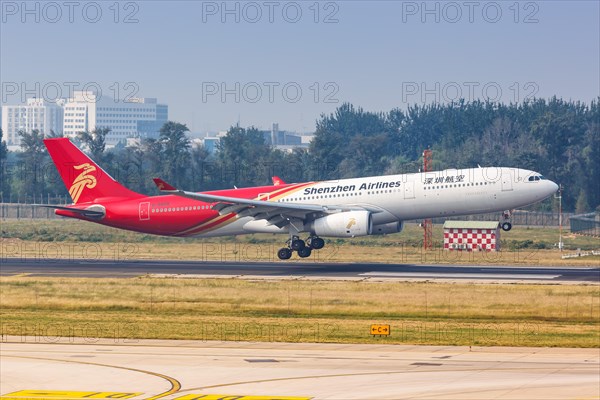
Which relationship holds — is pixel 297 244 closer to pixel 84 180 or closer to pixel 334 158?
pixel 84 180

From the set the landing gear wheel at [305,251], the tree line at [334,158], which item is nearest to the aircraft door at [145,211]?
the landing gear wheel at [305,251]

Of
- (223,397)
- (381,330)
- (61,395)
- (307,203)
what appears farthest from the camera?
(307,203)

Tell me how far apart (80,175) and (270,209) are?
14744 mm

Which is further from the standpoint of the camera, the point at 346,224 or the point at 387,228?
the point at 387,228

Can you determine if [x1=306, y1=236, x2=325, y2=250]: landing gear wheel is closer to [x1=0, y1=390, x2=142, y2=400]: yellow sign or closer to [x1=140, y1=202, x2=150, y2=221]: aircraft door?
[x1=140, y1=202, x2=150, y2=221]: aircraft door

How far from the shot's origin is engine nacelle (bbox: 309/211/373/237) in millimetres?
66000

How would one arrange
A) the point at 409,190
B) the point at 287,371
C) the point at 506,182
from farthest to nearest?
the point at 409,190
the point at 506,182
the point at 287,371

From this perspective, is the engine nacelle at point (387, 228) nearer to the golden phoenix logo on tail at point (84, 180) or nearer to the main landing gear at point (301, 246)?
the main landing gear at point (301, 246)

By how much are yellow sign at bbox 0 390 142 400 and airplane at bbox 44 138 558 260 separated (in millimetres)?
32914

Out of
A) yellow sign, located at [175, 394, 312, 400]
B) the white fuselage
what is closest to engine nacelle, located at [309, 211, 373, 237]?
the white fuselage

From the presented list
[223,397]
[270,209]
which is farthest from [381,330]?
[270,209]

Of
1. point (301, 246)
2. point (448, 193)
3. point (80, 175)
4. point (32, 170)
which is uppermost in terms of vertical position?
point (32, 170)

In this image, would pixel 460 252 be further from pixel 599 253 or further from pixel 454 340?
pixel 454 340

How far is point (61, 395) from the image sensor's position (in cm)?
2958
